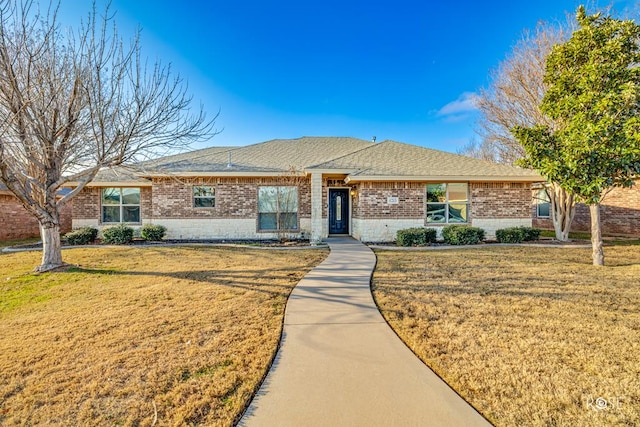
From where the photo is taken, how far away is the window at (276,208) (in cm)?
1290

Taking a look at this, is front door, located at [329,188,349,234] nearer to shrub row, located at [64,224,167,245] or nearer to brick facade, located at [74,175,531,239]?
brick facade, located at [74,175,531,239]

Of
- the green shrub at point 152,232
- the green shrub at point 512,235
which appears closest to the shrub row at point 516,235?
the green shrub at point 512,235

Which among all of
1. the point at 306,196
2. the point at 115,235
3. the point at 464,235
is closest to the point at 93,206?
the point at 115,235

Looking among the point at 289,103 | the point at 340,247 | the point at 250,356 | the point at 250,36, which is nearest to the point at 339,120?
the point at 289,103

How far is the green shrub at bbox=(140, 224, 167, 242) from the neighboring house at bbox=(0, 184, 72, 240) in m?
7.67

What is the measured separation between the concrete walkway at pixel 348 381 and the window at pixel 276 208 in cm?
856

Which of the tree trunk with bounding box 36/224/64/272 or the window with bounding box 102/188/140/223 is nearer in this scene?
the tree trunk with bounding box 36/224/64/272

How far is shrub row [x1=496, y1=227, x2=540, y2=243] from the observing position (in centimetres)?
1164

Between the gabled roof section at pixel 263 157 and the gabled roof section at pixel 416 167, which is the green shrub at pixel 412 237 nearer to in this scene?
the gabled roof section at pixel 416 167

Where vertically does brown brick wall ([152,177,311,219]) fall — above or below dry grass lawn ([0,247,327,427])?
above

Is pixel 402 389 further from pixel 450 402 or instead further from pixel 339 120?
pixel 339 120

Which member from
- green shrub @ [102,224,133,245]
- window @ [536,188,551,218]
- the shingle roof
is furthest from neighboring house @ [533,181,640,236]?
green shrub @ [102,224,133,245]

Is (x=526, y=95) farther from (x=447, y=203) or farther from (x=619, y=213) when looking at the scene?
(x=619, y=213)

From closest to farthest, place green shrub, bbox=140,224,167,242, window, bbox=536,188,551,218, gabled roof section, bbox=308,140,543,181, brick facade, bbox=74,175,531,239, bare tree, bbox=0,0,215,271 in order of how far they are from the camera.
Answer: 1. bare tree, bbox=0,0,215,271
2. gabled roof section, bbox=308,140,543,181
3. green shrub, bbox=140,224,167,242
4. brick facade, bbox=74,175,531,239
5. window, bbox=536,188,551,218
